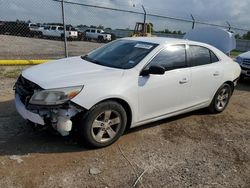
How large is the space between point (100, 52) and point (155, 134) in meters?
1.71

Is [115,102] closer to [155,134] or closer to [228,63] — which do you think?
[155,134]

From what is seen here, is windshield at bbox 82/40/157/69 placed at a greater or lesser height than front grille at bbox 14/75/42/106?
greater

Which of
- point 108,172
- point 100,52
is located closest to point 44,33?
point 100,52

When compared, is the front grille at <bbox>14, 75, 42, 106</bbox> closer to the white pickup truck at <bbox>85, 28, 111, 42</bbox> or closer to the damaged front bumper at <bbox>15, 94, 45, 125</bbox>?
the damaged front bumper at <bbox>15, 94, 45, 125</bbox>

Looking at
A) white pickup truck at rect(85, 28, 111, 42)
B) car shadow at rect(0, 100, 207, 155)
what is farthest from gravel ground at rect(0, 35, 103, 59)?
white pickup truck at rect(85, 28, 111, 42)

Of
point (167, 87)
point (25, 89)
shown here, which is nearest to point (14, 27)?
point (25, 89)

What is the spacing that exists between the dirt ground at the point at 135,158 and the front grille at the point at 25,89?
648mm

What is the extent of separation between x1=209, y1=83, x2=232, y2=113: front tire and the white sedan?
11 cm

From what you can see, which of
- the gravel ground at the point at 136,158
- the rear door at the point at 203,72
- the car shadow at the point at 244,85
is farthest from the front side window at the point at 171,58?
the car shadow at the point at 244,85

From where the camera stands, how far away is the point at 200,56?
554 centimetres

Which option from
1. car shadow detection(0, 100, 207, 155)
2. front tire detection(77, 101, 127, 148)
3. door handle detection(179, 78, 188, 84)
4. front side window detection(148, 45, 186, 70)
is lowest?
car shadow detection(0, 100, 207, 155)

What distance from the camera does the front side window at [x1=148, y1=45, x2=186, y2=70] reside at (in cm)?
479

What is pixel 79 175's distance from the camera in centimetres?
356

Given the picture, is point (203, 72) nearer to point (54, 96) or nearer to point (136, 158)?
point (136, 158)
